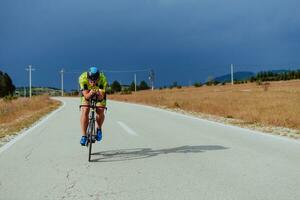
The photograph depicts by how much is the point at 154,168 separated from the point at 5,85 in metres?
124

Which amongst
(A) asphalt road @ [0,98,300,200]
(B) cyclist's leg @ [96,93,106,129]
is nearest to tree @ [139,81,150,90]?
(A) asphalt road @ [0,98,300,200]

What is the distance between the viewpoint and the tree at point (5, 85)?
121094 millimetres

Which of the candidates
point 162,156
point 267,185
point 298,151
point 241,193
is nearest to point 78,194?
point 241,193

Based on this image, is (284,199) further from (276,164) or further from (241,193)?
(276,164)

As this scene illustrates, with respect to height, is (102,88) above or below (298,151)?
above

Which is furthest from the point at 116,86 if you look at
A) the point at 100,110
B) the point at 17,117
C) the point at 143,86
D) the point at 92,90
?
the point at 92,90

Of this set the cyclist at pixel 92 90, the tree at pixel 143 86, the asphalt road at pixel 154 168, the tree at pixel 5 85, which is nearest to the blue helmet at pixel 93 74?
the cyclist at pixel 92 90

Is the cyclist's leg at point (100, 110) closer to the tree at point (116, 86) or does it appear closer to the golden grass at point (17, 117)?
the golden grass at point (17, 117)

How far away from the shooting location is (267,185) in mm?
5797

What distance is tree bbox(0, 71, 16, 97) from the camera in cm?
12109

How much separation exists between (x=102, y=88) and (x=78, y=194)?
10.4ft

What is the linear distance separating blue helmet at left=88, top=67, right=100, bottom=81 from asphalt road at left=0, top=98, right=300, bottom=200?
60.3 inches

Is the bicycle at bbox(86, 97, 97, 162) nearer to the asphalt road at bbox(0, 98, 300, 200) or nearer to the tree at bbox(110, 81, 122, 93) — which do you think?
the asphalt road at bbox(0, 98, 300, 200)

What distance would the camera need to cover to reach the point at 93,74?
818cm
